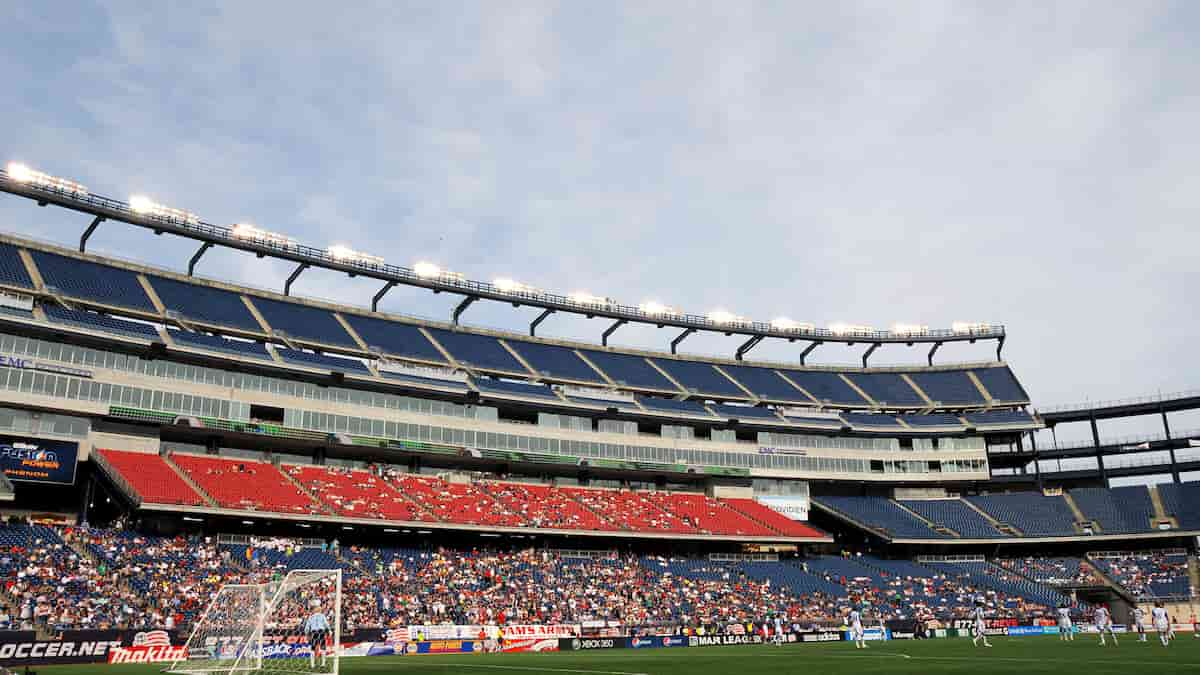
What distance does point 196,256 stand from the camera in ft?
240

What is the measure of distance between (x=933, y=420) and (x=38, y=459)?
84334 mm

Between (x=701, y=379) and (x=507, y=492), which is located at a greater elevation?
(x=701, y=379)

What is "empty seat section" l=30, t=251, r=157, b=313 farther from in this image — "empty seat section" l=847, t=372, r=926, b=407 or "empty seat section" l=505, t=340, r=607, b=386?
"empty seat section" l=847, t=372, r=926, b=407

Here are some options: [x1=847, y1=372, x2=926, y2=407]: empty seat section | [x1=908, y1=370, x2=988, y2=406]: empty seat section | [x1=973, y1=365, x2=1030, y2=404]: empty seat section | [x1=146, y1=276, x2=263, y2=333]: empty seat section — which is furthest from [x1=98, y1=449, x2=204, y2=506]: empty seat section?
[x1=973, y1=365, x2=1030, y2=404]: empty seat section

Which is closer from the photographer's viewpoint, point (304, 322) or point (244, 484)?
point (244, 484)

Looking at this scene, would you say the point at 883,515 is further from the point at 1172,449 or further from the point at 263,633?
the point at 263,633

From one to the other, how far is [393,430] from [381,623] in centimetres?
2293

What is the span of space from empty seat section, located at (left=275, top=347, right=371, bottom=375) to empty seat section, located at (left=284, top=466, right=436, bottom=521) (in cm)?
786

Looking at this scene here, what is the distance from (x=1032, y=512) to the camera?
89.2 metres

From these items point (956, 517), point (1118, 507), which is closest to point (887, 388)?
point (956, 517)

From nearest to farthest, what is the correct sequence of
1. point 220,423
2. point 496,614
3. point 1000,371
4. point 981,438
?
1. point 496,614
2. point 220,423
3. point 981,438
4. point 1000,371

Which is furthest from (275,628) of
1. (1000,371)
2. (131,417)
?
(1000,371)

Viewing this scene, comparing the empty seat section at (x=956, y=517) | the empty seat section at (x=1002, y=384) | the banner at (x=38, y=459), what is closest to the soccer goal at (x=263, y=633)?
the banner at (x=38, y=459)

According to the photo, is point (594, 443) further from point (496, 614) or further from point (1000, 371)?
point (1000, 371)
